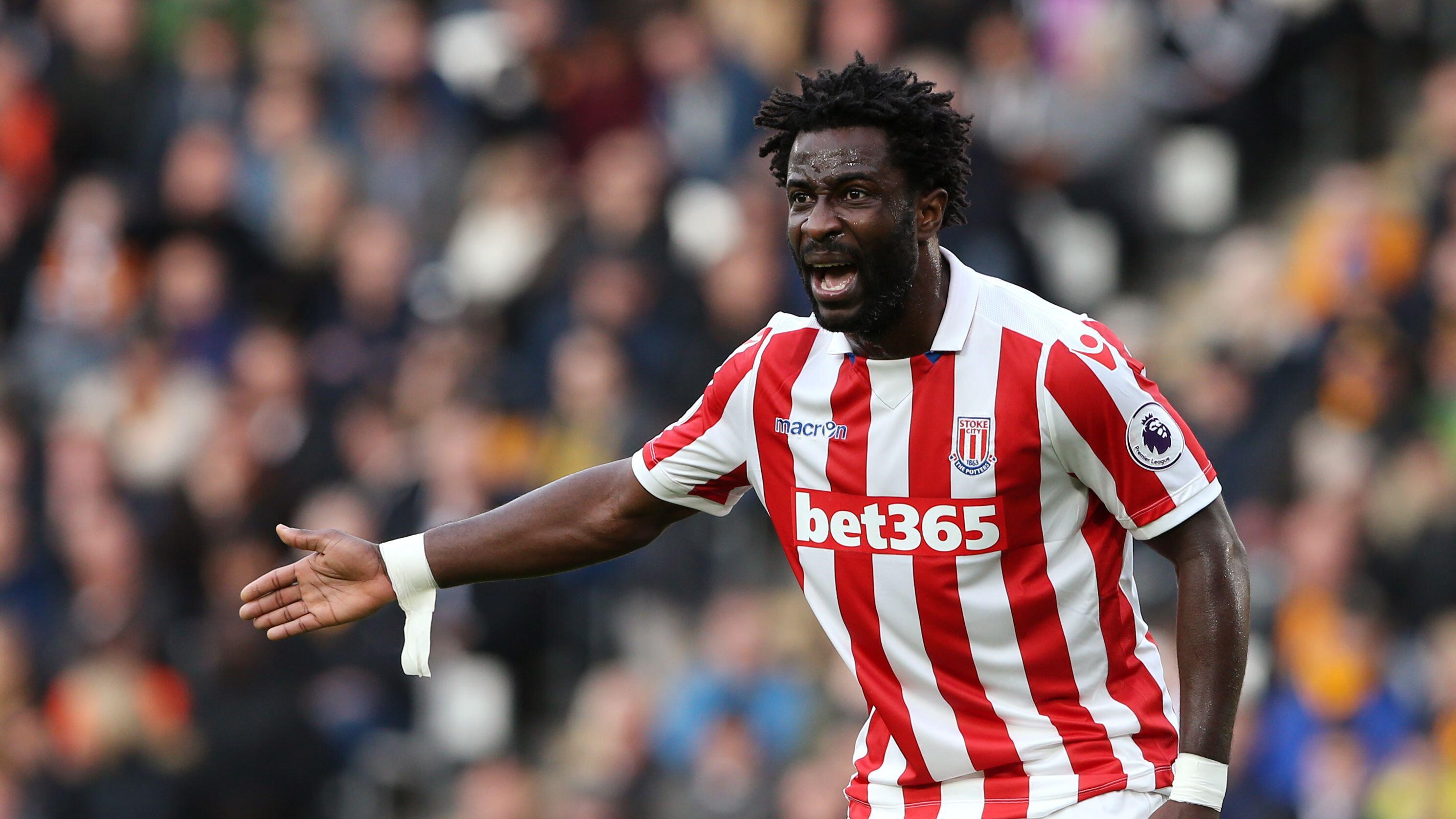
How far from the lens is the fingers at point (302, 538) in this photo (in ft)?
14.7

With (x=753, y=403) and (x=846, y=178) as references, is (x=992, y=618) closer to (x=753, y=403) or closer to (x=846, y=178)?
(x=753, y=403)

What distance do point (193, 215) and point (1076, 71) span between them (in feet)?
15.7

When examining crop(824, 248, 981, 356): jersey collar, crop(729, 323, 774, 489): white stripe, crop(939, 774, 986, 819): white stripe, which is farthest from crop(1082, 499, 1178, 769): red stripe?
crop(729, 323, 774, 489): white stripe

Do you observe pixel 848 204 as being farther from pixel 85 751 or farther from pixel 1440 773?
pixel 85 751

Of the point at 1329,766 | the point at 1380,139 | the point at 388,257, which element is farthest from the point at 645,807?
the point at 1380,139

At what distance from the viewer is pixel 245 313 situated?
414 inches

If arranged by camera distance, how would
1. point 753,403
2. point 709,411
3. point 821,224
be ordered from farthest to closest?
point 709,411 → point 753,403 → point 821,224

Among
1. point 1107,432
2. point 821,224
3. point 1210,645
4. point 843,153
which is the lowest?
point 1210,645

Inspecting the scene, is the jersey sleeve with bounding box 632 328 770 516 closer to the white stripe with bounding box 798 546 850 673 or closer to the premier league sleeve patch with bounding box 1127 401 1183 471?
the white stripe with bounding box 798 546 850 673

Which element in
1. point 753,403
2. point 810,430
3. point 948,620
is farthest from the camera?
point 753,403

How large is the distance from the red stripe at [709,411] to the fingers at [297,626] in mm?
862

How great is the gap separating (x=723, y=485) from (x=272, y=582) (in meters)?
1.09

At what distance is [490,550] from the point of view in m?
4.67

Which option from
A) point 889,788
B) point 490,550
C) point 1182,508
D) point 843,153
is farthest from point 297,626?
point 1182,508
